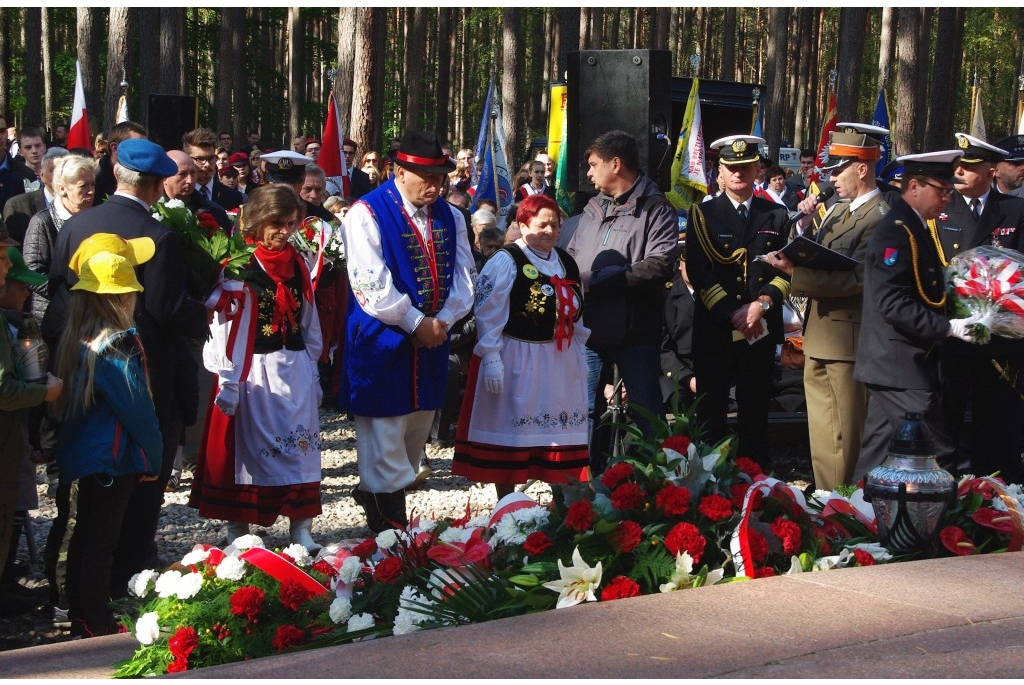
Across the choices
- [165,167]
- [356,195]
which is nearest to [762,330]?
[165,167]

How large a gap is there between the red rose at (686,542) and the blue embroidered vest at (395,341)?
2.61 m

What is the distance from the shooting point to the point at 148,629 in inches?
168

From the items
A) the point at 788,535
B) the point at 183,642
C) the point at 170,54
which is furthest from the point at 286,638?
the point at 170,54

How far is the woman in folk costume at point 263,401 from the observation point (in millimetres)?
6383

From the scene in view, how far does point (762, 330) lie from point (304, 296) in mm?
2730

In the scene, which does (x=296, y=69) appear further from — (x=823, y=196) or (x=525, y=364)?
(x=525, y=364)

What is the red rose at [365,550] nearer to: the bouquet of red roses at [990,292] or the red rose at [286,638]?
the red rose at [286,638]

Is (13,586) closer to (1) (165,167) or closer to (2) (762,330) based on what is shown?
(1) (165,167)

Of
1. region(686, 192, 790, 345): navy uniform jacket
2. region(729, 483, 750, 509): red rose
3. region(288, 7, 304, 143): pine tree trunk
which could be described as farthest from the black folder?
region(288, 7, 304, 143): pine tree trunk

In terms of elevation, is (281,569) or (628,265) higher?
(628,265)

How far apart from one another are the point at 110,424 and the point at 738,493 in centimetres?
252

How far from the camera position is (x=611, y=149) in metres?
7.36

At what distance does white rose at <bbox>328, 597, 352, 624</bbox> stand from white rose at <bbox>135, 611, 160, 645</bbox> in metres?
0.58

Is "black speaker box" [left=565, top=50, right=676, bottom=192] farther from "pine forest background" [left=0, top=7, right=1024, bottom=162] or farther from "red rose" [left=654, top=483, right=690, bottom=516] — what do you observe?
"pine forest background" [left=0, top=7, right=1024, bottom=162]
